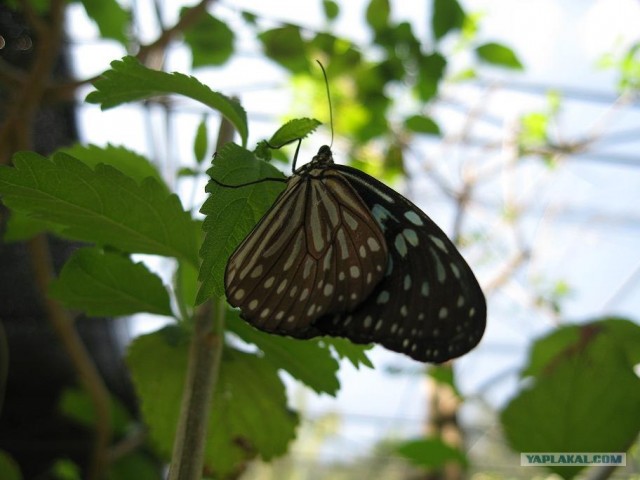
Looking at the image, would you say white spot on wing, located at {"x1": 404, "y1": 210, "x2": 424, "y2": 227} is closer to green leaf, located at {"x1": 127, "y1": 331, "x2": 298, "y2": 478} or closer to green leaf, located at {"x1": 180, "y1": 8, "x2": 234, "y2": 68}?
green leaf, located at {"x1": 127, "y1": 331, "x2": 298, "y2": 478}

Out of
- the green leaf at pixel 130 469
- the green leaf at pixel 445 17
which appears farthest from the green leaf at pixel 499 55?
the green leaf at pixel 130 469

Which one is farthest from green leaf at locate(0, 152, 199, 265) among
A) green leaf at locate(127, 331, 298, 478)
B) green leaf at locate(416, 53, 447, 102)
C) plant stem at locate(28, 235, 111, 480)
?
green leaf at locate(416, 53, 447, 102)

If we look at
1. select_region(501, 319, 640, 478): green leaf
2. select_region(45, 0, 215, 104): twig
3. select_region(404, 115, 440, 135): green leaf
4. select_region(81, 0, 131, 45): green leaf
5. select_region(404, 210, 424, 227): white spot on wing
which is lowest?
select_region(501, 319, 640, 478): green leaf

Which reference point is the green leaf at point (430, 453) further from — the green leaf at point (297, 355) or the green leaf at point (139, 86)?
the green leaf at point (139, 86)

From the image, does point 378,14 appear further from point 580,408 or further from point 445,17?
point 580,408

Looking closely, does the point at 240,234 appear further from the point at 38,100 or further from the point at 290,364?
the point at 38,100

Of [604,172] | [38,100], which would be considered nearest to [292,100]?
[38,100]
